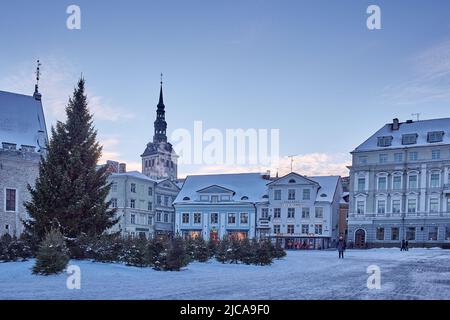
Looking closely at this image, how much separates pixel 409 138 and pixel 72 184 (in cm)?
4898

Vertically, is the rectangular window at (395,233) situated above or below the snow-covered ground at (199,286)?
below

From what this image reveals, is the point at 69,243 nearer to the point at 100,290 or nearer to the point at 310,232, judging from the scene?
the point at 100,290

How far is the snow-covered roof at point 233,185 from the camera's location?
71.9m

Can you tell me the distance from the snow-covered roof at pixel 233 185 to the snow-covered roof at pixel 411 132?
15.7 metres

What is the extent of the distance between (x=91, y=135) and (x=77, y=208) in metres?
4.54

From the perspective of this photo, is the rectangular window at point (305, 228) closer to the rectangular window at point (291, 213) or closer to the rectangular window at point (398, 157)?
the rectangular window at point (291, 213)

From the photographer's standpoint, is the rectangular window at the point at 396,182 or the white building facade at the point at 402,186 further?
the rectangular window at the point at 396,182

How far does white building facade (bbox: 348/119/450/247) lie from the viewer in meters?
59.4

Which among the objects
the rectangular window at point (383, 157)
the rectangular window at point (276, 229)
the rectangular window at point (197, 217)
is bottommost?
the rectangular window at point (276, 229)

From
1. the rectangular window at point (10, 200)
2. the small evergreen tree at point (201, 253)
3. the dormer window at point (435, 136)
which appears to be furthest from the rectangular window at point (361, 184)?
the rectangular window at point (10, 200)

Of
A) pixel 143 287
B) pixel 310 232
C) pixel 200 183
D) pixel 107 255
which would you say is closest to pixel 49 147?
pixel 107 255

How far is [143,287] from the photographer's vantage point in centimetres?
1541

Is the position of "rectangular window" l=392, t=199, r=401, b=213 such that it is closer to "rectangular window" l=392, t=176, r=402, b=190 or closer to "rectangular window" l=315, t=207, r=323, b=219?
"rectangular window" l=392, t=176, r=402, b=190

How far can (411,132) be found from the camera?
63719 mm
